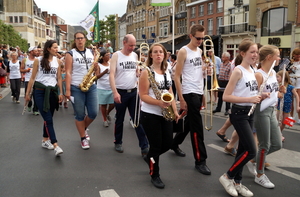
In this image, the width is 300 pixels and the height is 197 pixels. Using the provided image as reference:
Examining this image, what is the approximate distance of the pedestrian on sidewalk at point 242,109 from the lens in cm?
356

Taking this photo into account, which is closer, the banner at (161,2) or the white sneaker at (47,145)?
the white sneaker at (47,145)

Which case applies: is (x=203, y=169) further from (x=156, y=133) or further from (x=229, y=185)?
(x=156, y=133)

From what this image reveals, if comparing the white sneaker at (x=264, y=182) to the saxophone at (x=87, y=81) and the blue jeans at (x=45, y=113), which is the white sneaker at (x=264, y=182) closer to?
the saxophone at (x=87, y=81)

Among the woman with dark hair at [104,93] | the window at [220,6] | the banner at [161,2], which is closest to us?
the woman with dark hair at [104,93]

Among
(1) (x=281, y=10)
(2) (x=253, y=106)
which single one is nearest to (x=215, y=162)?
(2) (x=253, y=106)

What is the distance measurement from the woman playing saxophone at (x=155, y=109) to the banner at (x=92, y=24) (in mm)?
11512

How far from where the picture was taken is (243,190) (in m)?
3.64

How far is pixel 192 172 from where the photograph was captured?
4434mm

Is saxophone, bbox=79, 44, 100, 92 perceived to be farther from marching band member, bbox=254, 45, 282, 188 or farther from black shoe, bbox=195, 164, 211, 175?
marching band member, bbox=254, 45, 282, 188

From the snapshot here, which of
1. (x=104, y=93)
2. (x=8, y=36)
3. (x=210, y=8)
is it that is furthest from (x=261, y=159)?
(x=8, y=36)

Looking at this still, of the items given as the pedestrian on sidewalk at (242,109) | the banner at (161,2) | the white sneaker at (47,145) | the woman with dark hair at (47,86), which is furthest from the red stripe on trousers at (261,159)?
the banner at (161,2)

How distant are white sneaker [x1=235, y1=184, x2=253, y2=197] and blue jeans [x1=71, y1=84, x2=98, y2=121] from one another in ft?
9.59

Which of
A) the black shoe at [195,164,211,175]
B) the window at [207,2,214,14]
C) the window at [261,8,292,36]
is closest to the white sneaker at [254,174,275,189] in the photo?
the black shoe at [195,164,211,175]

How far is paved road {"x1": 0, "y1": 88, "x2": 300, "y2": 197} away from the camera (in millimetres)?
3811
